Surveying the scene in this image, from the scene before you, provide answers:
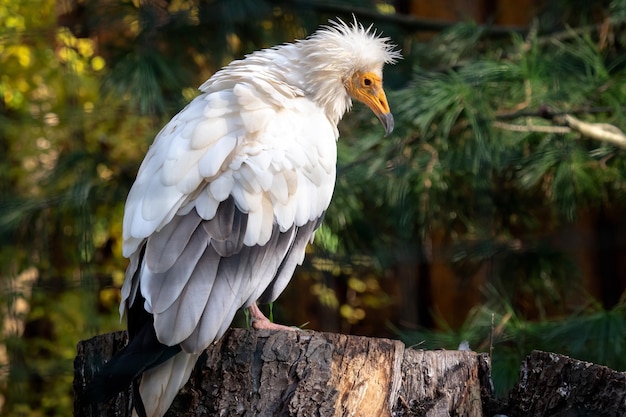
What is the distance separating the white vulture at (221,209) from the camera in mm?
2104

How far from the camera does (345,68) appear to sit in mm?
2893

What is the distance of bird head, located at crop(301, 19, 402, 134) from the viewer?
9.21ft

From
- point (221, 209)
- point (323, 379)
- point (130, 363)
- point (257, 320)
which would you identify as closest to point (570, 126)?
point (257, 320)

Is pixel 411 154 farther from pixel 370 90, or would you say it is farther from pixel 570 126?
pixel 370 90

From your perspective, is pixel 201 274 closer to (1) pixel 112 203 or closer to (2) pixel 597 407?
(2) pixel 597 407

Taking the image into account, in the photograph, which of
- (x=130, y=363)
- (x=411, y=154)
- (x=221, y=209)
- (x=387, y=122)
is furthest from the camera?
(x=411, y=154)

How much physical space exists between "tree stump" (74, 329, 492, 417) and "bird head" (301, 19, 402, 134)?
881 mm

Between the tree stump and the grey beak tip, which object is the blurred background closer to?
the grey beak tip

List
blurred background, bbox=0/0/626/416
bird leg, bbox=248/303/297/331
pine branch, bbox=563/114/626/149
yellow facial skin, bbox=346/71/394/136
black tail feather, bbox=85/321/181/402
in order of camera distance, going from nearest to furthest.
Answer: black tail feather, bbox=85/321/181/402 < bird leg, bbox=248/303/297/331 < yellow facial skin, bbox=346/71/394/136 < pine branch, bbox=563/114/626/149 < blurred background, bbox=0/0/626/416

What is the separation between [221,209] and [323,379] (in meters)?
0.48

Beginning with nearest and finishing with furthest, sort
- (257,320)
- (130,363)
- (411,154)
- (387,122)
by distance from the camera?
(130,363), (257,320), (387,122), (411,154)

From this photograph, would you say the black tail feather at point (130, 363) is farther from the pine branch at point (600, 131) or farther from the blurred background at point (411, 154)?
the pine branch at point (600, 131)

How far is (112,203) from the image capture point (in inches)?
168

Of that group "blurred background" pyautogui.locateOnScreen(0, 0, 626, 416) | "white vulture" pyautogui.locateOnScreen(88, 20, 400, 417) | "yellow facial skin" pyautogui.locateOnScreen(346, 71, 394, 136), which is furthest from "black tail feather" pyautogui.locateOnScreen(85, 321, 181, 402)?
"blurred background" pyautogui.locateOnScreen(0, 0, 626, 416)
